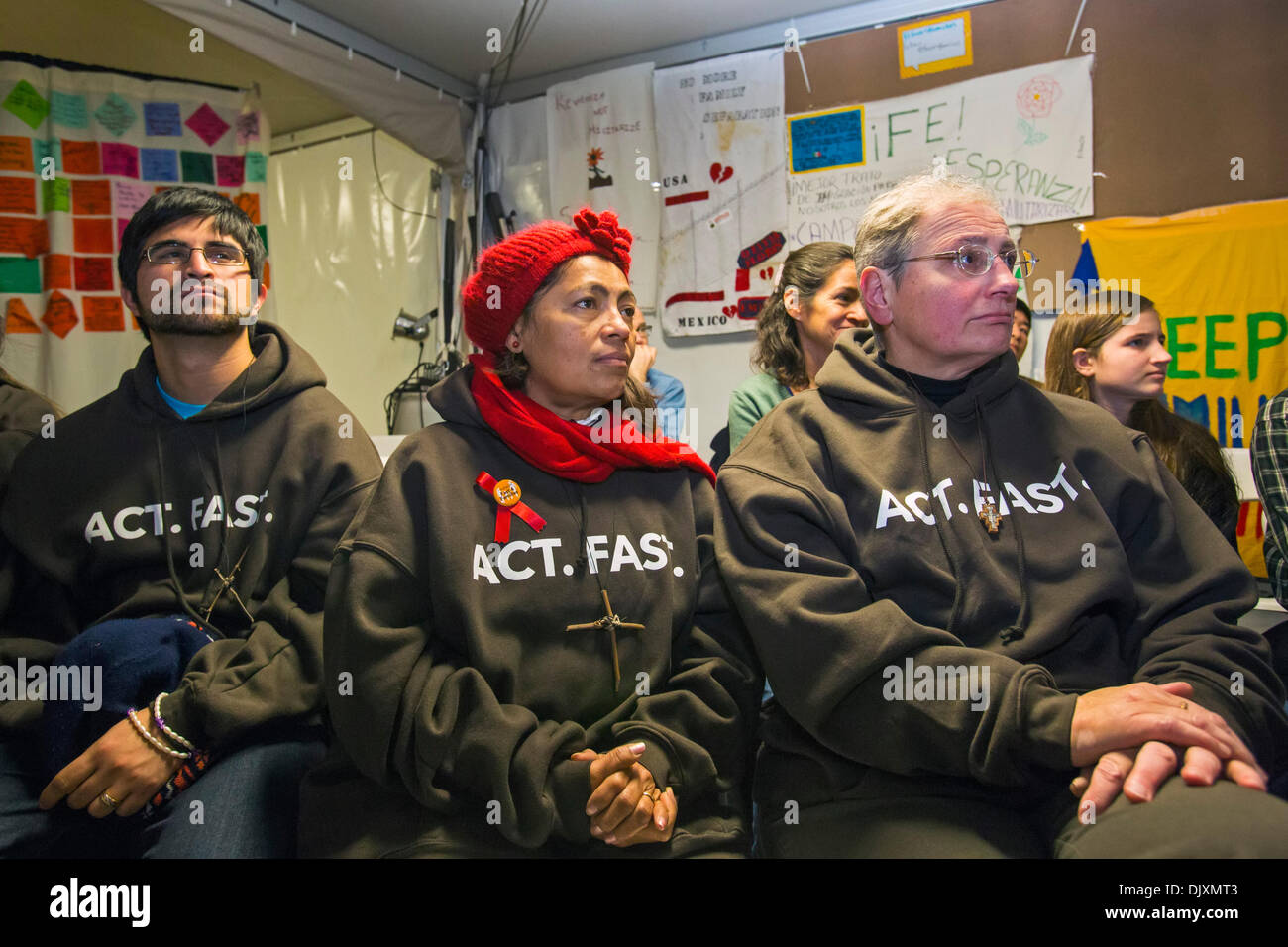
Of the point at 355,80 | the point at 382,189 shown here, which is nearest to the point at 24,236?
the point at 355,80

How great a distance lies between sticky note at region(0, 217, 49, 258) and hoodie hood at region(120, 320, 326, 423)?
2054 millimetres

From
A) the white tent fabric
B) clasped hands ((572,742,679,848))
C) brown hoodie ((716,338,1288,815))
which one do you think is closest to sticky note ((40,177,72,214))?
the white tent fabric

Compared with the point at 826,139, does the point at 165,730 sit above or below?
below

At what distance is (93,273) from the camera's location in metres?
3.36

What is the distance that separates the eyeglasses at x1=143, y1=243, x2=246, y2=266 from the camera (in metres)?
1.72

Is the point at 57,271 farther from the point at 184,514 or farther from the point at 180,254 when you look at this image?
the point at 184,514

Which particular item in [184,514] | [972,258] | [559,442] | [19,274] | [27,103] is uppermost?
[27,103]

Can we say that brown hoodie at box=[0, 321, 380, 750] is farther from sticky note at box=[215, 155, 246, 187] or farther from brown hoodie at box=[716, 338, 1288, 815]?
sticky note at box=[215, 155, 246, 187]

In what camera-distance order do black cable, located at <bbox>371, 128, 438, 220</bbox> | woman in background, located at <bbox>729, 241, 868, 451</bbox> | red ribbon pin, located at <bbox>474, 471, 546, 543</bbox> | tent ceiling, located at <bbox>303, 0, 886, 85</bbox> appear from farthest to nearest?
1. black cable, located at <bbox>371, 128, 438, 220</bbox>
2. tent ceiling, located at <bbox>303, 0, 886, 85</bbox>
3. woman in background, located at <bbox>729, 241, 868, 451</bbox>
4. red ribbon pin, located at <bbox>474, 471, 546, 543</bbox>

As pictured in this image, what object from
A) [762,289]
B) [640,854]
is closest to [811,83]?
[762,289]

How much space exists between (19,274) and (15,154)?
0.44 m
